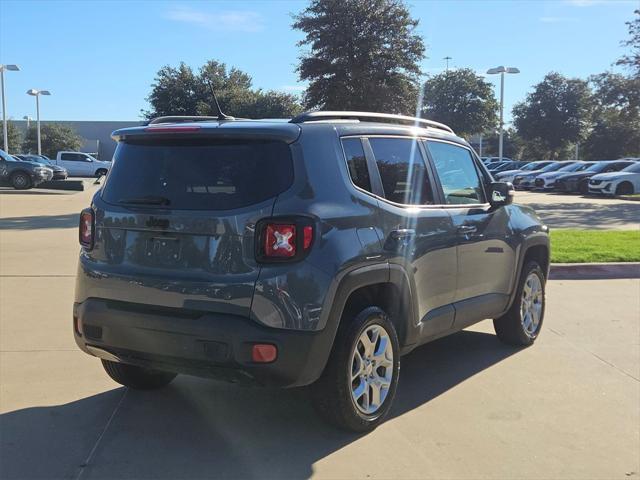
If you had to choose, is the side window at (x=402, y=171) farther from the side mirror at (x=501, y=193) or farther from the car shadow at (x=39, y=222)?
the car shadow at (x=39, y=222)

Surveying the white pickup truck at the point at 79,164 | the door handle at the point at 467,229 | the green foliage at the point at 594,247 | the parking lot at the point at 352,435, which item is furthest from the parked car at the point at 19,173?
the door handle at the point at 467,229

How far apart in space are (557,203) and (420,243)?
2212 centimetres

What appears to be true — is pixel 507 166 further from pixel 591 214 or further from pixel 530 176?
pixel 591 214

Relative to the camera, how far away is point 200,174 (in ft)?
12.3

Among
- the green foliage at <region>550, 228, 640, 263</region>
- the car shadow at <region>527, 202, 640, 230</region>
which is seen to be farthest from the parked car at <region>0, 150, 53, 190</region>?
the green foliage at <region>550, 228, 640, 263</region>

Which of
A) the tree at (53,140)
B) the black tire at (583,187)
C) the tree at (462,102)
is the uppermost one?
the tree at (462,102)

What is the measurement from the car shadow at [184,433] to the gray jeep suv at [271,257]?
0.93 feet

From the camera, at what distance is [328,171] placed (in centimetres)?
373

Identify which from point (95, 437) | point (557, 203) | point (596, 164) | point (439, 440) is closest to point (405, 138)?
point (439, 440)

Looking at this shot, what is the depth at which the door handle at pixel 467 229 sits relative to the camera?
4.83 metres

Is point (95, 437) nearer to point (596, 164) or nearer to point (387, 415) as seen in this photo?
point (387, 415)

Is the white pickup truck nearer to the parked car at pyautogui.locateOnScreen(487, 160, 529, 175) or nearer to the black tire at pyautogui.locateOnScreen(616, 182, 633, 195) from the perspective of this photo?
the parked car at pyautogui.locateOnScreen(487, 160, 529, 175)

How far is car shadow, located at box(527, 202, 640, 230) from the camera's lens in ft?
55.0

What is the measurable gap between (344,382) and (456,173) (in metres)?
2.21
